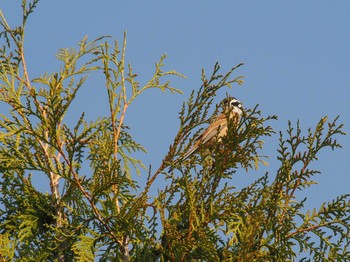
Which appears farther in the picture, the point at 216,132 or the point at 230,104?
the point at 230,104

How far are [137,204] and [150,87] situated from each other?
1.98m

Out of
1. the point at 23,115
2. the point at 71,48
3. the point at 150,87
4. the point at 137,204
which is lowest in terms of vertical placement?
the point at 137,204

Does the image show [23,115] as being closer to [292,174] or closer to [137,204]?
[137,204]

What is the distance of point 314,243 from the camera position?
6.59 meters

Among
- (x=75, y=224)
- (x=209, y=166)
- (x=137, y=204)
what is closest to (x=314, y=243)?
(x=209, y=166)

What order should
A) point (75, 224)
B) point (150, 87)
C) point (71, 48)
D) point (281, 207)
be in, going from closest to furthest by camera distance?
1. point (281, 207)
2. point (75, 224)
3. point (150, 87)
4. point (71, 48)

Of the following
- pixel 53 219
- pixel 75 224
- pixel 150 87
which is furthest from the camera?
pixel 150 87

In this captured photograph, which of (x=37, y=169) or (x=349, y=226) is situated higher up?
(x=37, y=169)

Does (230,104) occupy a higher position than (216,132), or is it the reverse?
(230,104)

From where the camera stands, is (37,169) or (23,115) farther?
(23,115)

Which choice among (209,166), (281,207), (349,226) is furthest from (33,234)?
(349,226)

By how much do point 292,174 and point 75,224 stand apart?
208cm

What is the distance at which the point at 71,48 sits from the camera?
8.87 metres

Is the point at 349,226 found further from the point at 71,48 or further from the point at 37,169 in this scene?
the point at 71,48
